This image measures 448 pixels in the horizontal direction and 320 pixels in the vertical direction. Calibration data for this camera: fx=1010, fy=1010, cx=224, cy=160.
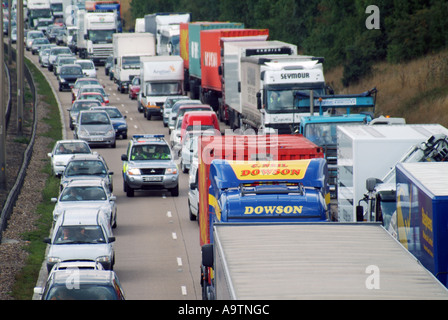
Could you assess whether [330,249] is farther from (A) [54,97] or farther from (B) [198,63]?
(A) [54,97]

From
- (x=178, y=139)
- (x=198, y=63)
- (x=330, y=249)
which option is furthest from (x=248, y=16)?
(x=330, y=249)

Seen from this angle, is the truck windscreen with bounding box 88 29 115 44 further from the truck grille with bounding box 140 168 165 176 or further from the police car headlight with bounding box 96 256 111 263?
the police car headlight with bounding box 96 256 111 263

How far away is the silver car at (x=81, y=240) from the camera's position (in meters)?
20.6

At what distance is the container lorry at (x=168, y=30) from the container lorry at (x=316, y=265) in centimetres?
→ 5789

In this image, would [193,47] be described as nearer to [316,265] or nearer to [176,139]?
[176,139]

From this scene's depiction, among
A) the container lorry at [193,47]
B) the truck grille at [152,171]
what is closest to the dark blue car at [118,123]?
the container lorry at [193,47]

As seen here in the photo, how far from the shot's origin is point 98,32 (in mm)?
85000

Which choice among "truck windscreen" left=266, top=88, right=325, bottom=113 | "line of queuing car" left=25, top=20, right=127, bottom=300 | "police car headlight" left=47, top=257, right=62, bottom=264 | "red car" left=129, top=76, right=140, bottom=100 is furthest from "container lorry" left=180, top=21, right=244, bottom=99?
"police car headlight" left=47, top=257, right=62, bottom=264

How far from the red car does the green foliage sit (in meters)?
12.1

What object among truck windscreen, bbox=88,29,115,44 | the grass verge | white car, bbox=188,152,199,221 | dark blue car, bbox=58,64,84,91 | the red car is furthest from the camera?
truck windscreen, bbox=88,29,115,44

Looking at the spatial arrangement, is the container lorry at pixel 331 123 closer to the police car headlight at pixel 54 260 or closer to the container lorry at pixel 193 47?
the police car headlight at pixel 54 260

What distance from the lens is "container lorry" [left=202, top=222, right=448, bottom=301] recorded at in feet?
30.7

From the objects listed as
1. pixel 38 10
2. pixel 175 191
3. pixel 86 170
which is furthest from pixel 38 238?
pixel 38 10

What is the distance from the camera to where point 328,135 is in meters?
27.7
